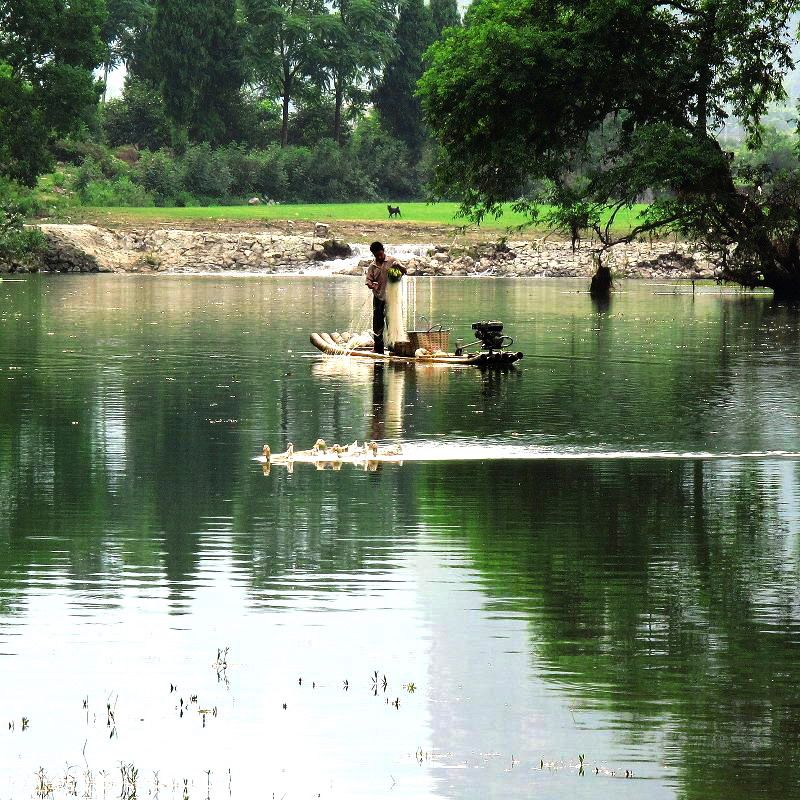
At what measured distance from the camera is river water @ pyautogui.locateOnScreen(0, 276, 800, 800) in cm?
792

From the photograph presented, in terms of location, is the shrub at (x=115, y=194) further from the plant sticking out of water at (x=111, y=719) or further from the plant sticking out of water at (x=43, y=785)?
the plant sticking out of water at (x=43, y=785)

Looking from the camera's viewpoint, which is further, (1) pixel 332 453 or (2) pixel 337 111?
(2) pixel 337 111

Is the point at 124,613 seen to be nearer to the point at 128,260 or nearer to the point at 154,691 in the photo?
the point at 154,691

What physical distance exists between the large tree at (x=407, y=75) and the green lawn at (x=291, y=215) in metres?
22.5

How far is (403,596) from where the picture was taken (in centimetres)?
1118

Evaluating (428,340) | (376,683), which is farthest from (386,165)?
(376,683)

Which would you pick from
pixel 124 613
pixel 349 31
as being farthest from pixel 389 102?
pixel 124 613

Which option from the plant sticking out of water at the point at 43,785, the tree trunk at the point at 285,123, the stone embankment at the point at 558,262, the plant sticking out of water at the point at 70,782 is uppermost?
the tree trunk at the point at 285,123

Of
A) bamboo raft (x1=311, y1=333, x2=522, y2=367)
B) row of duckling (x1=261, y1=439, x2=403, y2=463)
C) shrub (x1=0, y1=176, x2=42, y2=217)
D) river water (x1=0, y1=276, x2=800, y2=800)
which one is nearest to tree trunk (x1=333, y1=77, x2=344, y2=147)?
shrub (x1=0, y1=176, x2=42, y2=217)

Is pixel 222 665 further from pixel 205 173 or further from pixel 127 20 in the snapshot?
pixel 127 20

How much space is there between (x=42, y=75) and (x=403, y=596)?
8491 cm

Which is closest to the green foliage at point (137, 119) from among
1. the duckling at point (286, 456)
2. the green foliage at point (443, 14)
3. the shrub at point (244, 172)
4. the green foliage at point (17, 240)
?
the shrub at point (244, 172)

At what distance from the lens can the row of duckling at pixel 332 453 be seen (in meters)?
17.9

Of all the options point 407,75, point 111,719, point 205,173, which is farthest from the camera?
point 407,75
